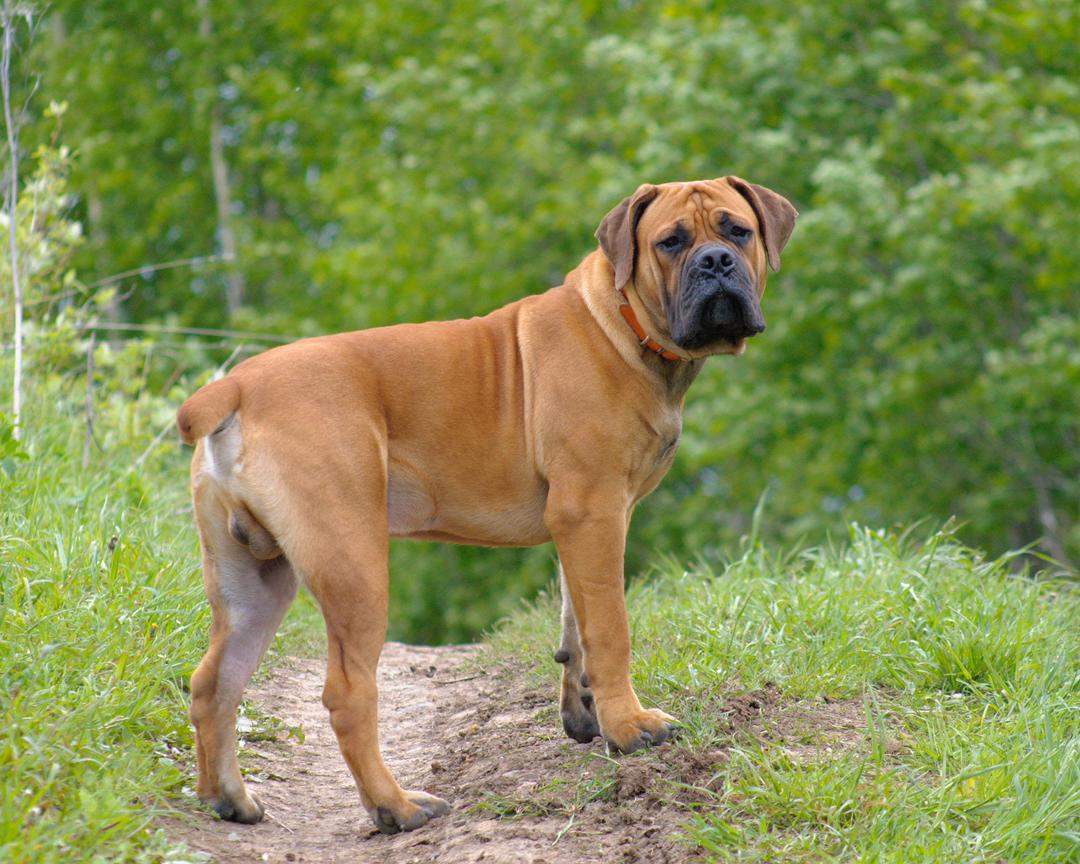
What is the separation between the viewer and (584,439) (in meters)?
4.66

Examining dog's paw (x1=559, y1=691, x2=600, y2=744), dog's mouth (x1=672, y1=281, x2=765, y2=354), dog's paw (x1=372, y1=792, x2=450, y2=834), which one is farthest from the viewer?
dog's paw (x1=559, y1=691, x2=600, y2=744)

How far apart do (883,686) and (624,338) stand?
5.84 feet

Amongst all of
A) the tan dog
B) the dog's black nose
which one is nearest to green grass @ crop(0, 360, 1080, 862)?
the tan dog

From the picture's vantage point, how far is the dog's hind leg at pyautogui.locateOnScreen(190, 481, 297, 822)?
4.39 meters

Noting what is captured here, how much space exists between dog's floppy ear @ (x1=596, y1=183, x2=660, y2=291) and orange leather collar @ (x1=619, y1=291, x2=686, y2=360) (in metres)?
0.09

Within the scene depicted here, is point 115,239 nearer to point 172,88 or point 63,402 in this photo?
point 172,88

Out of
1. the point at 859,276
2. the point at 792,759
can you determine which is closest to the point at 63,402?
the point at 792,759

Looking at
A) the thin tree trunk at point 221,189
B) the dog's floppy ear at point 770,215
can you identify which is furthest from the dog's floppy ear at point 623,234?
the thin tree trunk at point 221,189

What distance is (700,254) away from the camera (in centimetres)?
463

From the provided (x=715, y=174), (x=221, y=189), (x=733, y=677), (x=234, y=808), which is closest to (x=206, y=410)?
(x=234, y=808)

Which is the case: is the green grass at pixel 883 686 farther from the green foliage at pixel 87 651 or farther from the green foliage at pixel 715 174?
the green foliage at pixel 715 174

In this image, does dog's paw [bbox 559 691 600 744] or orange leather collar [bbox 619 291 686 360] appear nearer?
orange leather collar [bbox 619 291 686 360]

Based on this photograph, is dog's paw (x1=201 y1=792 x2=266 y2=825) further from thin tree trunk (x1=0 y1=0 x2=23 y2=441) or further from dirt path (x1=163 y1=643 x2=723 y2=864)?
thin tree trunk (x1=0 y1=0 x2=23 y2=441)

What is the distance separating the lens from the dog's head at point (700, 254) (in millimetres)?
4609
